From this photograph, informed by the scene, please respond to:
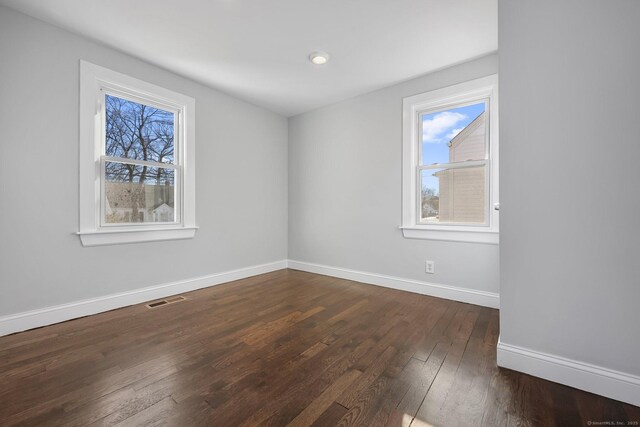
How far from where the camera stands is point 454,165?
9.77 feet

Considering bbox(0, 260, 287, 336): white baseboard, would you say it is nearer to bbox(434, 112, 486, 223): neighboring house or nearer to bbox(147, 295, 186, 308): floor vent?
bbox(147, 295, 186, 308): floor vent

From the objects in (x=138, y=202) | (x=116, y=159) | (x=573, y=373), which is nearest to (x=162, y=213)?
(x=138, y=202)

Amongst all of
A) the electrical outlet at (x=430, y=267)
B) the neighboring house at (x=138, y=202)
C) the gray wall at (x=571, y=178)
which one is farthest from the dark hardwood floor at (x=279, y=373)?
the neighboring house at (x=138, y=202)

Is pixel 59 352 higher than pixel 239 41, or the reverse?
pixel 239 41

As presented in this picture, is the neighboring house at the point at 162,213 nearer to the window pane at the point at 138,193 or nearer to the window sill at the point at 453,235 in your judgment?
the window pane at the point at 138,193

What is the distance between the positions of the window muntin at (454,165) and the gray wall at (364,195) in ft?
0.91

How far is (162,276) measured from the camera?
3.04 m

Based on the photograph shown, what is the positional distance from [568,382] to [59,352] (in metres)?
3.17

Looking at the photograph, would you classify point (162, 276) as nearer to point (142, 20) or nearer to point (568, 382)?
point (142, 20)

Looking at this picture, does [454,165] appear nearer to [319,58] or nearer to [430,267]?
[430,267]

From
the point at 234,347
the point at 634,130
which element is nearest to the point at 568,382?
the point at 634,130

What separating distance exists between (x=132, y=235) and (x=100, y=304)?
69 cm

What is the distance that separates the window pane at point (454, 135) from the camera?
2867mm

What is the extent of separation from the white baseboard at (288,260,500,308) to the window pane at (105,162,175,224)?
2.17 m
